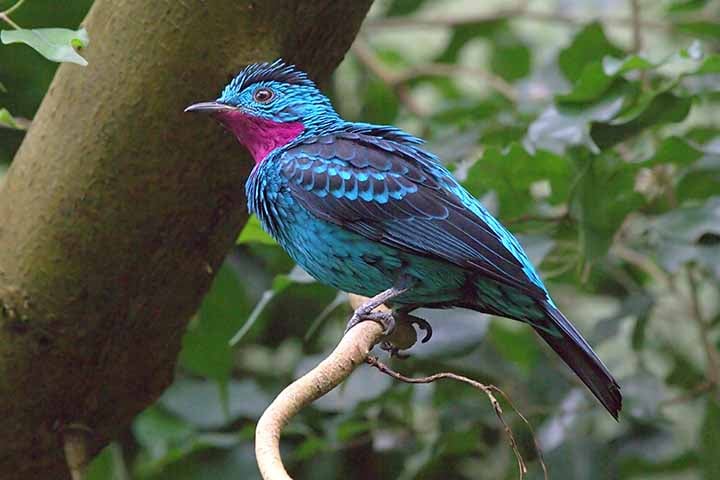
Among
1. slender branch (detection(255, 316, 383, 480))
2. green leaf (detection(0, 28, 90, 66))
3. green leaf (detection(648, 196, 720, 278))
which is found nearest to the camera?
slender branch (detection(255, 316, 383, 480))

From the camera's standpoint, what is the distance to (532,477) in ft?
13.0

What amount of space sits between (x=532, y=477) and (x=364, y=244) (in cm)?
166

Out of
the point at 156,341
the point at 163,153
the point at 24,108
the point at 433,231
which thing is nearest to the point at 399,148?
the point at 433,231

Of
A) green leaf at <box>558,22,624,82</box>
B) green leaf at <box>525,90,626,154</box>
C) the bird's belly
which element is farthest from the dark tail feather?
green leaf at <box>558,22,624,82</box>

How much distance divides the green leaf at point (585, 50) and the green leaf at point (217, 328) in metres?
1.59

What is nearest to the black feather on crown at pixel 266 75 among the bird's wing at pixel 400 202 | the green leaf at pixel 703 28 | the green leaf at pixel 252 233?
the bird's wing at pixel 400 202

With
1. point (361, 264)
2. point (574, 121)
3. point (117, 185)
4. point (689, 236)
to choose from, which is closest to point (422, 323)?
point (361, 264)

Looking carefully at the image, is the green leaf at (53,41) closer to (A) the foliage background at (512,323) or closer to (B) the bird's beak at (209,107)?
(B) the bird's beak at (209,107)

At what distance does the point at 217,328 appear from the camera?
3.84 metres

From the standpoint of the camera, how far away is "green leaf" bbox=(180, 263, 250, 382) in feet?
12.5

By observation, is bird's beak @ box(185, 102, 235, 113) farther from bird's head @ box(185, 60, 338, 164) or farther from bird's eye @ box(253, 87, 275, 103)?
bird's eye @ box(253, 87, 275, 103)

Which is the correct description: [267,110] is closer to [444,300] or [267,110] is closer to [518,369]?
[444,300]

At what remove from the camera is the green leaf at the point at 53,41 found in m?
2.36

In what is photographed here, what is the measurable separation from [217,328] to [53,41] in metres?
1.64
